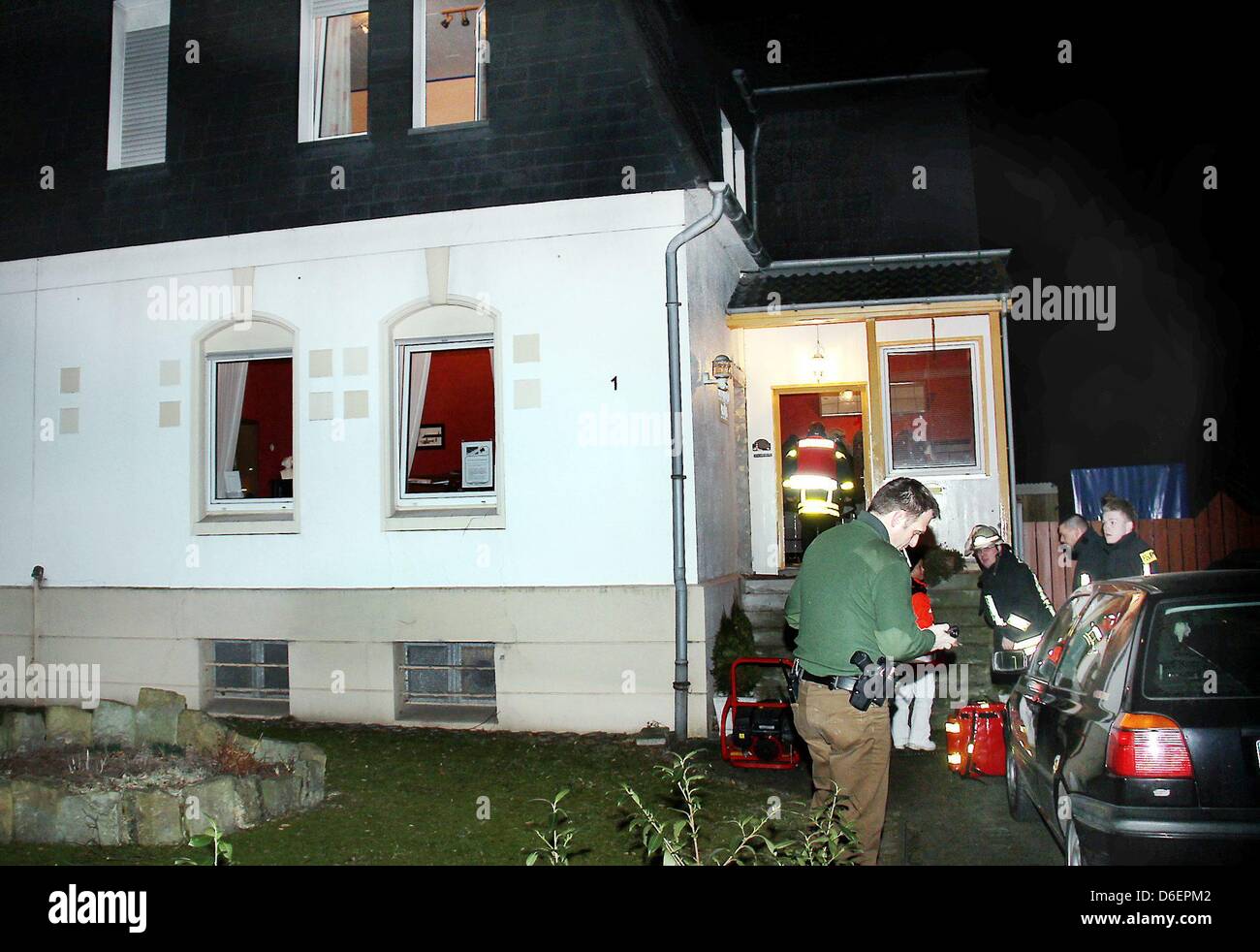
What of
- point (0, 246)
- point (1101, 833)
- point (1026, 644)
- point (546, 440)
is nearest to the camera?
point (1101, 833)

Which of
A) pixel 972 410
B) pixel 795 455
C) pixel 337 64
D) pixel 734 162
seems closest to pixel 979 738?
pixel 795 455

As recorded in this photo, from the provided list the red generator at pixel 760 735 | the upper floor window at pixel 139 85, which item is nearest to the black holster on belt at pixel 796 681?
the red generator at pixel 760 735

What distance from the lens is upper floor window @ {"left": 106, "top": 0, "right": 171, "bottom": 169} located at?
11.1 metres

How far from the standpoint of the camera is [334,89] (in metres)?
10.7

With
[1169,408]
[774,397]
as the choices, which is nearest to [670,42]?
[774,397]

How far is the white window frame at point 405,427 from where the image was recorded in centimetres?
984

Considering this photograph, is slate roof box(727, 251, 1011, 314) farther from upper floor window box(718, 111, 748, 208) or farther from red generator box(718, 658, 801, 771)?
red generator box(718, 658, 801, 771)

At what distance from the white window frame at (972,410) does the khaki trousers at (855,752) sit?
294 inches

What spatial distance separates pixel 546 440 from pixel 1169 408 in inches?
674

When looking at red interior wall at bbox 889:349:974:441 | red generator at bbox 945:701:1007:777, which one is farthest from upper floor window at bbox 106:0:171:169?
red generator at bbox 945:701:1007:777

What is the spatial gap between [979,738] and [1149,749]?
336 centimetres

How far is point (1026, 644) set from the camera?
761 cm

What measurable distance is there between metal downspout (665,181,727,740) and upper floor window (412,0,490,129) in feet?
8.97
